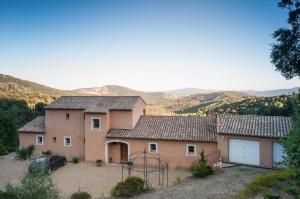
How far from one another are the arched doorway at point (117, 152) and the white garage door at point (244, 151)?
1181 centimetres

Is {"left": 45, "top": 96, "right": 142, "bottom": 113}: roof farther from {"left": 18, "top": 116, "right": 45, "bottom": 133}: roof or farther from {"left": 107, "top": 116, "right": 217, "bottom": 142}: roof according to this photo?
{"left": 18, "top": 116, "right": 45, "bottom": 133}: roof

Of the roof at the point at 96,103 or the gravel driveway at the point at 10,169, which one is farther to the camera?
the roof at the point at 96,103

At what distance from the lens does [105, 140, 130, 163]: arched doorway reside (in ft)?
105

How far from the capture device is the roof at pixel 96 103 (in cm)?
3186

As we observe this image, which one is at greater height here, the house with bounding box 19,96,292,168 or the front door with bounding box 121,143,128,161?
the house with bounding box 19,96,292,168

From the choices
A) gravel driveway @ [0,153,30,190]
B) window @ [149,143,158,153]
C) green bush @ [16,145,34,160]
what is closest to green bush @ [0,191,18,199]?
gravel driveway @ [0,153,30,190]

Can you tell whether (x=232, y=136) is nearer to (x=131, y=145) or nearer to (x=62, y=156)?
(x=131, y=145)

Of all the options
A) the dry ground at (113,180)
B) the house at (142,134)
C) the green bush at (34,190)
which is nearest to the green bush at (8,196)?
the green bush at (34,190)

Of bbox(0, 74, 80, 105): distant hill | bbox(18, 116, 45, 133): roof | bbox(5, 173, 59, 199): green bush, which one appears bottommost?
bbox(5, 173, 59, 199): green bush

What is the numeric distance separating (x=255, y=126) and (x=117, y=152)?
1514cm

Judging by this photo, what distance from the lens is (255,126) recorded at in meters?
26.3

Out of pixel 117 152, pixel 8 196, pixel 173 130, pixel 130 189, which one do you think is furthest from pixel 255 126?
pixel 8 196

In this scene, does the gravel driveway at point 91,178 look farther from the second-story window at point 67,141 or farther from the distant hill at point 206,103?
the distant hill at point 206,103

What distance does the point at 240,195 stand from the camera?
15.7m
